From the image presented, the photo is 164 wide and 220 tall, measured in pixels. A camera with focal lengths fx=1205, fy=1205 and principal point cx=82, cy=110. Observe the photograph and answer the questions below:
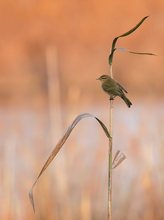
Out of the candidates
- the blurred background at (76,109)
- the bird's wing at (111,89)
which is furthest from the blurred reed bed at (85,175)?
the bird's wing at (111,89)

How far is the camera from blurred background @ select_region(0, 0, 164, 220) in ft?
11.4

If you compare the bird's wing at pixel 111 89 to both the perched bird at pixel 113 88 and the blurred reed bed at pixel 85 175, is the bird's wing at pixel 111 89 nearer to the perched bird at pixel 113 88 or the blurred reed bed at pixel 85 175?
the perched bird at pixel 113 88

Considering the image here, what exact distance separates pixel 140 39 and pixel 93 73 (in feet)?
2.29

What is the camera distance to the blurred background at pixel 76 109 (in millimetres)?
3479

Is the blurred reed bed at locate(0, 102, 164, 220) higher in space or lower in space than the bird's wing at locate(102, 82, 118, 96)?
lower

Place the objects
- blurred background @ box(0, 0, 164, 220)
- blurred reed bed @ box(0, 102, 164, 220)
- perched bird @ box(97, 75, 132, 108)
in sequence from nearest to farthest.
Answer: perched bird @ box(97, 75, 132, 108) → blurred reed bed @ box(0, 102, 164, 220) → blurred background @ box(0, 0, 164, 220)

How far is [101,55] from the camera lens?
7484 millimetres

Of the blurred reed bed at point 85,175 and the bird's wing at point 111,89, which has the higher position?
the bird's wing at point 111,89

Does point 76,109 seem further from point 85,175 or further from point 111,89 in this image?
point 111,89

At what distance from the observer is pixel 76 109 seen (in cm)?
386

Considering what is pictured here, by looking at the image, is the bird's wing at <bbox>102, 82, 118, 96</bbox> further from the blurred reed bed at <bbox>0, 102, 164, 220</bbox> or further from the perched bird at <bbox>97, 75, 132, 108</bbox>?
the blurred reed bed at <bbox>0, 102, 164, 220</bbox>

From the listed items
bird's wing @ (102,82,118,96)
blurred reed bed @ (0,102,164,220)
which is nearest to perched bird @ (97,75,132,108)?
bird's wing @ (102,82,118,96)

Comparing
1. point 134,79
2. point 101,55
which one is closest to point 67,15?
point 101,55

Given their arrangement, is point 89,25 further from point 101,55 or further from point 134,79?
point 134,79
